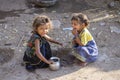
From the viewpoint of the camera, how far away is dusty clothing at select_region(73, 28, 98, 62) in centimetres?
415

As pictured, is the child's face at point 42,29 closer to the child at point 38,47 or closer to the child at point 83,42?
the child at point 38,47

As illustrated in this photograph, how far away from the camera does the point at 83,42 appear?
13.6ft

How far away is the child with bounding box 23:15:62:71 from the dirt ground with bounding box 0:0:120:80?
0.34 feet

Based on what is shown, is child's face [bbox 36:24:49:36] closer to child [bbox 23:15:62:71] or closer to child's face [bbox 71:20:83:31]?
child [bbox 23:15:62:71]

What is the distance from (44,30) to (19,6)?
2.57 metres

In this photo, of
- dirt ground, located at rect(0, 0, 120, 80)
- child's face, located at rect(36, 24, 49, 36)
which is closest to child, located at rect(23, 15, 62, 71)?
child's face, located at rect(36, 24, 49, 36)

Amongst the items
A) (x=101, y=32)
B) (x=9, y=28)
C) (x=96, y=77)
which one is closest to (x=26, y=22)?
(x=9, y=28)

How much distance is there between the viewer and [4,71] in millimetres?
4109

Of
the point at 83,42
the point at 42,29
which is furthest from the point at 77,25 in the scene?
the point at 42,29

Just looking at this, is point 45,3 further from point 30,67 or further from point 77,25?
point 30,67

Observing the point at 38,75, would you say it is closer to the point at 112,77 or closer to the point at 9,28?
the point at 112,77

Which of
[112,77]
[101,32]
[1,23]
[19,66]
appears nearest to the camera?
[112,77]

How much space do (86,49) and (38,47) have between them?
0.68 m

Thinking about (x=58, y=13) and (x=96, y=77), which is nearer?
(x=96, y=77)
